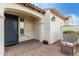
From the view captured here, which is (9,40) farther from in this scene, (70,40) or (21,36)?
(70,40)

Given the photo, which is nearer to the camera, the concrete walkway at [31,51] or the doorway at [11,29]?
the concrete walkway at [31,51]

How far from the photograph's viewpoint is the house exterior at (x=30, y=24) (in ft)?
14.1

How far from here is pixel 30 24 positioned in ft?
20.2

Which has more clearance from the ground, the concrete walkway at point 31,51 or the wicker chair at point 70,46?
the wicker chair at point 70,46

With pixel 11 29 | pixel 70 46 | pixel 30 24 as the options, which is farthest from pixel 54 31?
pixel 11 29

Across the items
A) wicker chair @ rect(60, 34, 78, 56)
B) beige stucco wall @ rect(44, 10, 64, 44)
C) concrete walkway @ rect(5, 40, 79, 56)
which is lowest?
concrete walkway @ rect(5, 40, 79, 56)

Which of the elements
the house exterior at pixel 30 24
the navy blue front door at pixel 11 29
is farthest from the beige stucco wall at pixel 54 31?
the navy blue front door at pixel 11 29

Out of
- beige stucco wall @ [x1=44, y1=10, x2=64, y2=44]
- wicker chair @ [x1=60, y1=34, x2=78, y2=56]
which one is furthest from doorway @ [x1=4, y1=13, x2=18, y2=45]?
wicker chair @ [x1=60, y1=34, x2=78, y2=56]

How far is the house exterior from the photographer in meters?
4.30

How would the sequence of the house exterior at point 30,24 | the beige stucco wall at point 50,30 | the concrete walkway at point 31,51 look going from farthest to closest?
the beige stucco wall at point 50,30 → the house exterior at point 30,24 → the concrete walkway at point 31,51

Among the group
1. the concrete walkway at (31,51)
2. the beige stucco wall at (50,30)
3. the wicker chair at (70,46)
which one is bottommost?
the concrete walkway at (31,51)

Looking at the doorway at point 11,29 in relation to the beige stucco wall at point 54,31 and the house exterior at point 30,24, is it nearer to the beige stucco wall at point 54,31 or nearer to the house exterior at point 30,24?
the house exterior at point 30,24

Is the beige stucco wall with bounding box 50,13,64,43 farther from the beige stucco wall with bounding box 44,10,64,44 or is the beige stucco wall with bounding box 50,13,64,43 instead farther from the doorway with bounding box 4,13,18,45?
the doorway with bounding box 4,13,18,45

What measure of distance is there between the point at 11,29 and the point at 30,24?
6.01 feet
